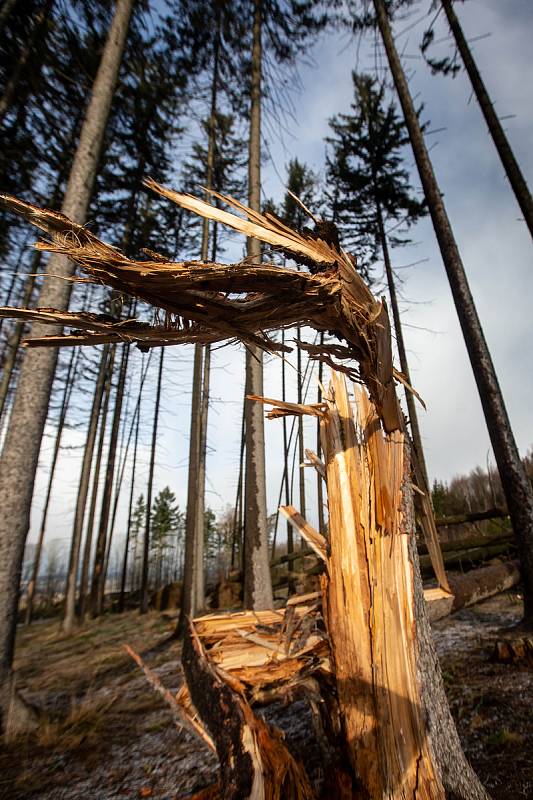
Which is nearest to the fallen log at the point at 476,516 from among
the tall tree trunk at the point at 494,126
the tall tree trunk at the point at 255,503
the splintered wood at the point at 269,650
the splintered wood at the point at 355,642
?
the tall tree trunk at the point at 255,503

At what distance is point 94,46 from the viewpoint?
298 inches

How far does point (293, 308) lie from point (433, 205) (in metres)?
6.33

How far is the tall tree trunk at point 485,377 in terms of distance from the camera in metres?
4.87

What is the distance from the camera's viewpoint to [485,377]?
5.36 m

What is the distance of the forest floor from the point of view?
2447mm

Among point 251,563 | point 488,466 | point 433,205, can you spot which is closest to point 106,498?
point 251,563

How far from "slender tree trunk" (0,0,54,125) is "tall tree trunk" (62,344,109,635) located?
724 centimetres

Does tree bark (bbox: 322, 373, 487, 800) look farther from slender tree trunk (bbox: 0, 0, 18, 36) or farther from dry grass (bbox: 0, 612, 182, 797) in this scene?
slender tree trunk (bbox: 0, 0, 18, 36)

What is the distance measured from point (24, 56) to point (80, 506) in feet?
40.8

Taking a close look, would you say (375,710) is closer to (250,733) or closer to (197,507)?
(250,733)

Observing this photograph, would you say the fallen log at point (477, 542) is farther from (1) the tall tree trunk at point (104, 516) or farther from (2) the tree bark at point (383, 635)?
(1) the tall tree trunk at point (104, 516)

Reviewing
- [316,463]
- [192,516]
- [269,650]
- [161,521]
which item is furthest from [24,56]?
[161,521]

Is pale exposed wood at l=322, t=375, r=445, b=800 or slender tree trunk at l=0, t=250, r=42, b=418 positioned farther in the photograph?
slender tree trunk at l=0, t=250, r=42, b=418

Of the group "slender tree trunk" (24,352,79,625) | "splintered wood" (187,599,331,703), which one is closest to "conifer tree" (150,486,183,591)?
"slender tree trunk" (24,352,79,625)
